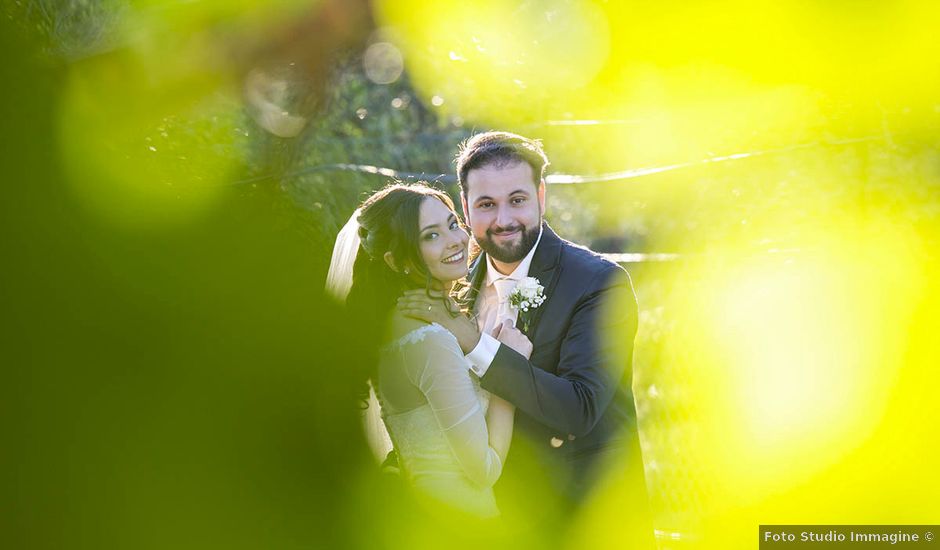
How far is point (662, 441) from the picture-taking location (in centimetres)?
405

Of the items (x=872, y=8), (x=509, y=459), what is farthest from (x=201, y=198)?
(x=872, y=8)

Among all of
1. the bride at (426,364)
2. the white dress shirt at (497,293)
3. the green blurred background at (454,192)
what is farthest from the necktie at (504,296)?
the green blurred background at (454,192)

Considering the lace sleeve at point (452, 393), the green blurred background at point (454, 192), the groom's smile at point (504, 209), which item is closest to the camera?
the lace sleeve at point (452, 393)

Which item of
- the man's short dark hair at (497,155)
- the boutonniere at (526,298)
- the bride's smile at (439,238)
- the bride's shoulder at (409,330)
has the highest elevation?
the man's short dark hair at (497,155)

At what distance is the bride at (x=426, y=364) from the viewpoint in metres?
2.42

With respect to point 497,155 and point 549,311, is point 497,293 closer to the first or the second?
point 549,311

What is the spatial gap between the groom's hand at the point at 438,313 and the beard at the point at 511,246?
0.78 ft

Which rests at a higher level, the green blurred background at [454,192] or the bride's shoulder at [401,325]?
the green blurred background at [454,192]

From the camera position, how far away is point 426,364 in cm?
242

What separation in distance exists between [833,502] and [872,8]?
271 cm

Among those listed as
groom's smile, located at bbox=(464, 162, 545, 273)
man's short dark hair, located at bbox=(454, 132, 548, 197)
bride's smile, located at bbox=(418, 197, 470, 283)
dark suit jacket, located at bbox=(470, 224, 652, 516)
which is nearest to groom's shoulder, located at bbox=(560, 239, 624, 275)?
dark suit jacket, located at bbox=(470, 224, 652, 516)

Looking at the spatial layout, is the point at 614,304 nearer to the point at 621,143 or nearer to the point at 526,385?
the point at 526,385

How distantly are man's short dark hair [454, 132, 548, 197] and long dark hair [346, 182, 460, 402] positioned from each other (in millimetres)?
141

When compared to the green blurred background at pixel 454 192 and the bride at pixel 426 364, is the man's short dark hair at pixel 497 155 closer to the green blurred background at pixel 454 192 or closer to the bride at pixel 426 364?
the bride at pixel 426 364
